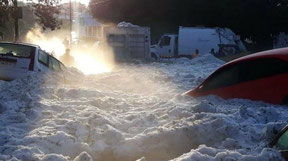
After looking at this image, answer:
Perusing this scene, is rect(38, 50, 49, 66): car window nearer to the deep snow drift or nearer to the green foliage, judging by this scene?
the deep snow drift

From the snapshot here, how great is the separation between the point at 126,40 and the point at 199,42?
228 inches

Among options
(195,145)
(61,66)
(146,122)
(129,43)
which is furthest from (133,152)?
(129,43)

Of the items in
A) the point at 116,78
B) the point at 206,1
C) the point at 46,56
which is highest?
the point at 206,1

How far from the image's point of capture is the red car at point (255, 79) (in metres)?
7.17

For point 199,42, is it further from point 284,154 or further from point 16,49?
point 284,154

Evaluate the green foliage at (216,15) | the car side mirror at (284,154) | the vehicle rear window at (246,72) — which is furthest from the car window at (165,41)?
the car side mirror at (284,154)

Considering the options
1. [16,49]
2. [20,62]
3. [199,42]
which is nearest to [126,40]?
[199,42]

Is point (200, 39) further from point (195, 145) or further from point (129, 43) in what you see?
point (195, 145)

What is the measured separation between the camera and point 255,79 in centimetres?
751

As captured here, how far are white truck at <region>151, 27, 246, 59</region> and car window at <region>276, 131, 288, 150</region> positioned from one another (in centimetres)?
2593

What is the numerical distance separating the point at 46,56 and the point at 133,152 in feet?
26.2

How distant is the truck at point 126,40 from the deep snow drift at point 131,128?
61.1 ft

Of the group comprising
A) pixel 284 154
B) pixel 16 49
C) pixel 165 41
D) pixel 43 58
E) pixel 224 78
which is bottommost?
pixel 284 154

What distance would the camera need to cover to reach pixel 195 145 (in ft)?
18.1
